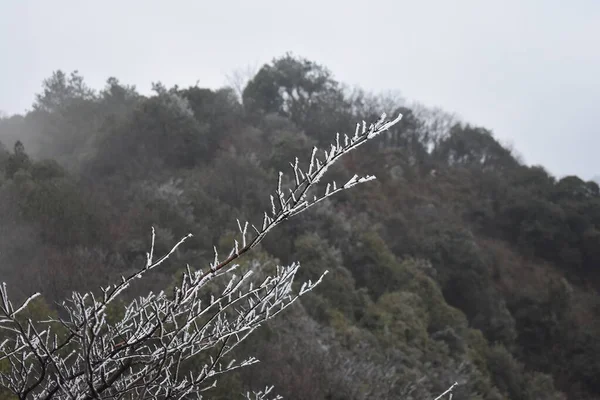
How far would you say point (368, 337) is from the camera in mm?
9453

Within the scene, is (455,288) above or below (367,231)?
below

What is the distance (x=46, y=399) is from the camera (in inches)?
61.9

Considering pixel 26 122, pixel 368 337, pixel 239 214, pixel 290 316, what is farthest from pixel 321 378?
pixel 26 122

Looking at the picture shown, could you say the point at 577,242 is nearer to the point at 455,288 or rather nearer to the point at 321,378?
the point at 455,288

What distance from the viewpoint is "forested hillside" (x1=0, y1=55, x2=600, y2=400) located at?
7602mm

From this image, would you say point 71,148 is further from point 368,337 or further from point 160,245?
point 368,337

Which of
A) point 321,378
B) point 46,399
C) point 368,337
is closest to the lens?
point 46,399

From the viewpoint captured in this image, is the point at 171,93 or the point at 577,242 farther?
the point at 577,242

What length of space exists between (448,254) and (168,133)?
8.44 metres

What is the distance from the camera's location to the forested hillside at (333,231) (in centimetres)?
760

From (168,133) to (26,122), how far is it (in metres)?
6.59

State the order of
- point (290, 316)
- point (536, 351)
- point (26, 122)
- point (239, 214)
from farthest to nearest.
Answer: point (26, 122) < point (536, 351) < point (239, 214) < point (290, 316)

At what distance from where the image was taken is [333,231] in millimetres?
12086

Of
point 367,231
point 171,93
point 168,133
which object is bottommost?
point 367,231
